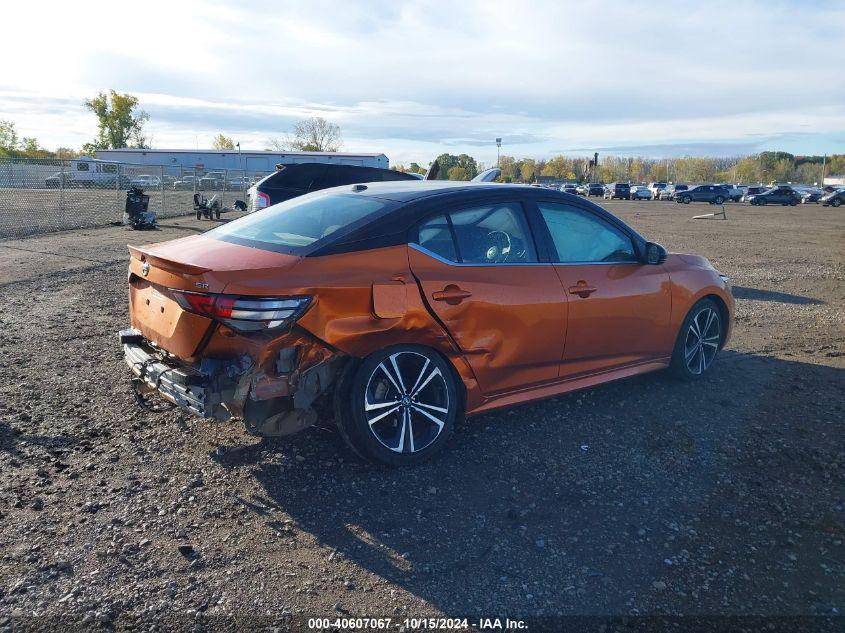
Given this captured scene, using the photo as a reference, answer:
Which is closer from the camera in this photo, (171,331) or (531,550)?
(531,550)

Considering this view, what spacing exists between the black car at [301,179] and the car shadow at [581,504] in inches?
328

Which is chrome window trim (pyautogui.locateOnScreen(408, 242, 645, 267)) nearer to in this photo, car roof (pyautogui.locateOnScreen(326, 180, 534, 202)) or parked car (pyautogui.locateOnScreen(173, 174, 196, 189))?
car roof (pyautogui.locateOnScreen(326, 180, 534, 202))

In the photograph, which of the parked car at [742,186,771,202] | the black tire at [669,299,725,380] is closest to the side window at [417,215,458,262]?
the black tire at [669,299,725,380]

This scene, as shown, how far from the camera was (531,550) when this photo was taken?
10.4 feet

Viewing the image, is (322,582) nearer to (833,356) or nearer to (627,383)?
(627,383)

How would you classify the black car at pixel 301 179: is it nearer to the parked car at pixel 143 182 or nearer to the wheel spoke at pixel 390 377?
the wheel spoke at pixel 390 377

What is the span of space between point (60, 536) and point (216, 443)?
118 cm

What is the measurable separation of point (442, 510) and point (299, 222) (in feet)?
6.65

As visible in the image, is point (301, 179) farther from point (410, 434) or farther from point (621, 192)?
point (621, 192)

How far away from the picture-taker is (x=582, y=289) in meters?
4.66

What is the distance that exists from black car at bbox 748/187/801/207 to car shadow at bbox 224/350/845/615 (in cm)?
5968

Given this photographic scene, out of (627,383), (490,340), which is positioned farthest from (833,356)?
(490,340)

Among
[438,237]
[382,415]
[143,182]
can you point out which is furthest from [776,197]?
[382,415]

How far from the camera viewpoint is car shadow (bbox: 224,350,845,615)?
9.60 ft
